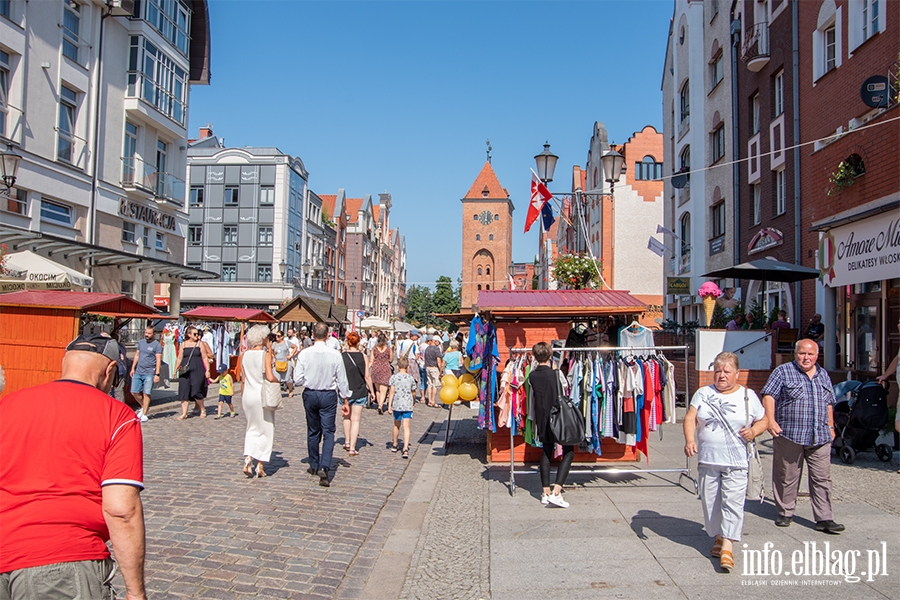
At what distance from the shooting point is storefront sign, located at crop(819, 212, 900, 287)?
1058 centimetres

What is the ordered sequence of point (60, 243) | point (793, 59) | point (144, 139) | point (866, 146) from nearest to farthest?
point (866, 146)
point (793, 59)
point (60, 243)
point (144, 139)

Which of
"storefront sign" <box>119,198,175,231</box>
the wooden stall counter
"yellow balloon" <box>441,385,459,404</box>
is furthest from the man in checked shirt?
"storefront sign" <box>119,198,175,231</box>

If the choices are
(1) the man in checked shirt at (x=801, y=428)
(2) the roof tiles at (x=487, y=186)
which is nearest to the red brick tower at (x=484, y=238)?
(2) the roof tiles at (x=487, y=186)

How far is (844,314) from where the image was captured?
13555 millimetres

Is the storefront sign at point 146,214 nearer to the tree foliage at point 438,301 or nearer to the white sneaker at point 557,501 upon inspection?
the white sneaker at point 557,501

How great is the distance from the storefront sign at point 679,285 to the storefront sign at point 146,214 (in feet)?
64.9

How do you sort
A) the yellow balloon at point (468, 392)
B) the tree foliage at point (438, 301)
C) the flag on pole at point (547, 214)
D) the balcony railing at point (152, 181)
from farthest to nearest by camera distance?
the tree foliage at point (438, 301)
the balcony railing at point (152, 181)
the flag on pole at point (547, 214)
the yellow balloon at point (468, 392)

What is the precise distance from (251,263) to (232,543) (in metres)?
42.7

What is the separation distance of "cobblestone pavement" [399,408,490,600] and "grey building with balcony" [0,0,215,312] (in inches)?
566

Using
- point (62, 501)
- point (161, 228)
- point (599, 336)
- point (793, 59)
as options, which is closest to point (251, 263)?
point (161, 228)

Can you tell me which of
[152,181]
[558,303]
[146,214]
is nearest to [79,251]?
[146,214]

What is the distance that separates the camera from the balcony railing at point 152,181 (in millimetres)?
25016

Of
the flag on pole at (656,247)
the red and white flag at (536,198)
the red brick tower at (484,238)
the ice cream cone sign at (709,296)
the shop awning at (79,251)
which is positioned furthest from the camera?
the red brick tower at (484,238)

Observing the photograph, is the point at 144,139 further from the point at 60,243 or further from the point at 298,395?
the point at 298,395
